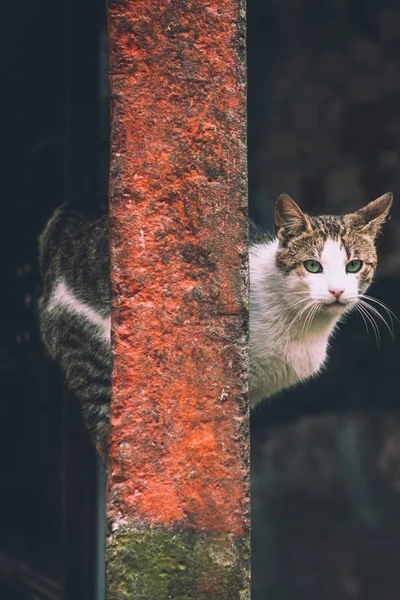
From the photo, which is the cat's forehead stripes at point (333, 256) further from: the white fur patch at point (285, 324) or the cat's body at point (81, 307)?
the cat's body at point (81, 307)

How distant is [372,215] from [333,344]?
40.2 inches

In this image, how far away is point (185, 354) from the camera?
1964mm

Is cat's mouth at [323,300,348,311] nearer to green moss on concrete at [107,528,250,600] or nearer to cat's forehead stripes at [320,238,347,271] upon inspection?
cat's forehead stripes at [320,238,347,271]

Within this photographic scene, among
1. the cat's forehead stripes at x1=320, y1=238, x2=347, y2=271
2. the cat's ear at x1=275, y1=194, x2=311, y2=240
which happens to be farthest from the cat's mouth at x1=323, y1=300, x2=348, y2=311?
the cat's ear at x1=275, y1=194, x2=311, y2=240

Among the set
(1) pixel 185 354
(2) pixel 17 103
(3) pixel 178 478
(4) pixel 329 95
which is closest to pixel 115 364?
(1) pixel 185 354

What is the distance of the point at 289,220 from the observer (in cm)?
272

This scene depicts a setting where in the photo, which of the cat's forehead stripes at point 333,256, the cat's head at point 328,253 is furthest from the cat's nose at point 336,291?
the cat's forehead stripes at point 333,256

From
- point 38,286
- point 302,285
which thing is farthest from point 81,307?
point 38,286

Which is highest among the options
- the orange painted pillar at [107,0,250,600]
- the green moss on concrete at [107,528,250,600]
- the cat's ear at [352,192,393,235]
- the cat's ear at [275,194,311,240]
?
the cat's ear at [352,192,393,235]

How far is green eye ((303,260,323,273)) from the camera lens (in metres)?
2.71

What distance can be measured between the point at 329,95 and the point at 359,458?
1800 millimetres

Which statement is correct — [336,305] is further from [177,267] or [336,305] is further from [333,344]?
[333,344]

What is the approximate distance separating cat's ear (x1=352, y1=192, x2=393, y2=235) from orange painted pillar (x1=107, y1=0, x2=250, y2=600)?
95 centimetres

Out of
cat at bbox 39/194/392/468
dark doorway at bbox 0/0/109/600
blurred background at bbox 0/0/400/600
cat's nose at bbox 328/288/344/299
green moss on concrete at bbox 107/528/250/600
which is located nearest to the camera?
green moss on concrete at bbox 107/528/250/600
